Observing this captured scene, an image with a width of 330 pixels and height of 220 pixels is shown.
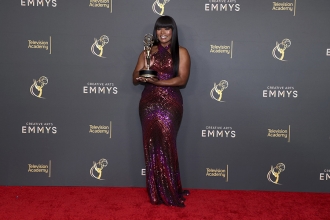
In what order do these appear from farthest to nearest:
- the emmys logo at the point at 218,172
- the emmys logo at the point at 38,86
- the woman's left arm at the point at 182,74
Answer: the emmys logo at the point at 218,172
the emmys logo at the point at 38,86
the woman's left arm at the point at 182,74

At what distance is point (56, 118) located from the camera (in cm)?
355

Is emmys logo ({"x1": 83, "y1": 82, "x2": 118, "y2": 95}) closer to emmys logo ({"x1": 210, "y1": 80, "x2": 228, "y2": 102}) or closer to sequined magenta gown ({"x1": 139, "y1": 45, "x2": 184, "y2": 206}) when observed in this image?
sequined magenta gown ({"x1": 139, "y1": 45, "x2": 184, "y2": 206})

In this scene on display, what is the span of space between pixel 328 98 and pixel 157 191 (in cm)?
209

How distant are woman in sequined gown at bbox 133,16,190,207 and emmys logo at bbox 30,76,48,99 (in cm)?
106

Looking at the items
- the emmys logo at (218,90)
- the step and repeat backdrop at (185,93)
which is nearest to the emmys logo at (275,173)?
the step and repeat backdrop at (185,93)

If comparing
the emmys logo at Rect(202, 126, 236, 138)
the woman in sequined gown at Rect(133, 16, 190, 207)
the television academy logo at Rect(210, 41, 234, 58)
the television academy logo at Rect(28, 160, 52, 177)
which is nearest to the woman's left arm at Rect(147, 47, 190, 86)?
the woman in sequined gown at Rect(133, 16, 190, 207)

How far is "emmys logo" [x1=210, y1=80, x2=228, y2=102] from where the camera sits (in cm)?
350

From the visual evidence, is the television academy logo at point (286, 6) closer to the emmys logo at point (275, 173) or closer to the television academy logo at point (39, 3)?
the emmys logo at point (275, 173)

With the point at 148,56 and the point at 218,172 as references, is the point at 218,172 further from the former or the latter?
the point at 148,56

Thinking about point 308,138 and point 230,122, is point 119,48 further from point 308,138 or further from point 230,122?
point 308,138

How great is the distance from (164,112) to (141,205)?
0.91 metres

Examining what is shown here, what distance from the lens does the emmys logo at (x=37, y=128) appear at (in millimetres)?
3559

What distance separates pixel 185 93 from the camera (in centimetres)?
353

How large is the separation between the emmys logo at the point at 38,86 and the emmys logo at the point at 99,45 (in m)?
0.62
